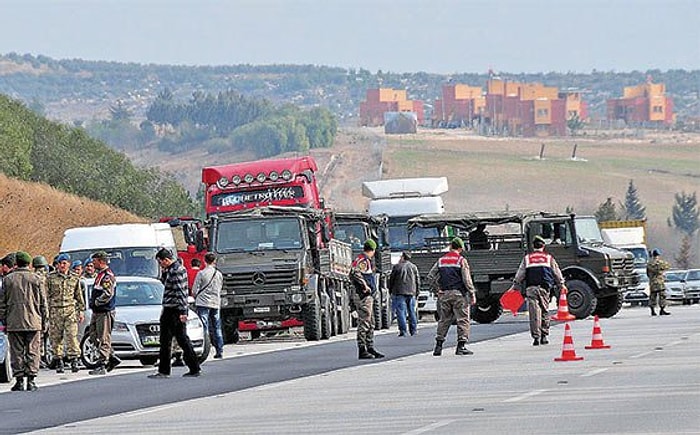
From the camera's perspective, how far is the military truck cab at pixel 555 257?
4791cm

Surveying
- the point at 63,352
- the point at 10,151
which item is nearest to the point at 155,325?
the point at 63,352

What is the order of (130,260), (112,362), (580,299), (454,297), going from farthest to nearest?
(580,299) < (130,260) < (454,297) < (112,362)

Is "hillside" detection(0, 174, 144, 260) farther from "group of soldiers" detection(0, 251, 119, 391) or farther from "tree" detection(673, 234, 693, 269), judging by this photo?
"tree" detection(673, 234, 693, 269)

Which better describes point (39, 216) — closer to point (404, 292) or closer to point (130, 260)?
point (130, 260)

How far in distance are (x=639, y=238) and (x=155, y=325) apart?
44.9 m

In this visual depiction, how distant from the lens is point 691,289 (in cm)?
6981

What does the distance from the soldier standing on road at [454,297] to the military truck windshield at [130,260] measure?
388 inches

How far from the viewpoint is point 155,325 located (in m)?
31.4

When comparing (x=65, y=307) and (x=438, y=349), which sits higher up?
(x=65, y=307)

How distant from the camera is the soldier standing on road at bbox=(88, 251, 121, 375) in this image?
2975 centimetres

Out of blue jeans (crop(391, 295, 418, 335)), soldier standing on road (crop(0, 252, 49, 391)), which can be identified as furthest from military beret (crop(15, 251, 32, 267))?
blue jeans (crop(391, 295, 418, 335))

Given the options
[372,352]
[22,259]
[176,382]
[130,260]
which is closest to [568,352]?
[372,352]

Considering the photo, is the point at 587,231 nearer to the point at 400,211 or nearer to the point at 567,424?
the point at 400,211

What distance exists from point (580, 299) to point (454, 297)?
17.3m
